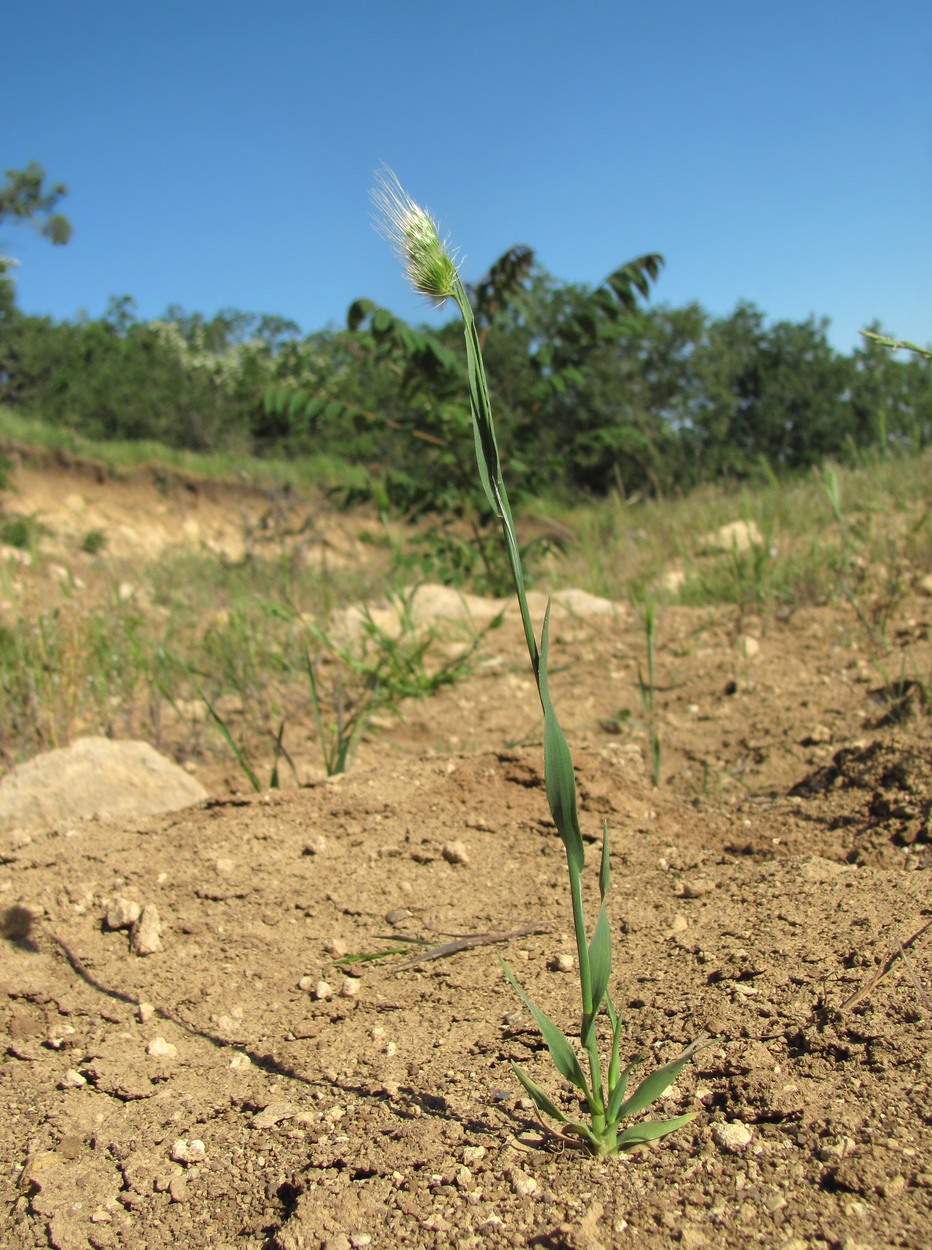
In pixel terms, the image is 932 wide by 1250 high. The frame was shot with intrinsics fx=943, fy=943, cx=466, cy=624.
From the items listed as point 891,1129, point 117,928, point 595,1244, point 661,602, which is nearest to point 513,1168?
point 595,1244

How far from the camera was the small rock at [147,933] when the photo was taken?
1542 mm

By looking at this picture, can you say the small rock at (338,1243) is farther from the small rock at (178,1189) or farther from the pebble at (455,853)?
the pebble at (455,853)

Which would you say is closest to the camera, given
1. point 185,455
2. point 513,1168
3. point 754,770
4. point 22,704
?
point 513,1168

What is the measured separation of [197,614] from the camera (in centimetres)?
476

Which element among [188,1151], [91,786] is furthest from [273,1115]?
[91,786]

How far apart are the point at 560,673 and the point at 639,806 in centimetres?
133

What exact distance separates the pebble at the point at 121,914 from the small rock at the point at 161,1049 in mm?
290

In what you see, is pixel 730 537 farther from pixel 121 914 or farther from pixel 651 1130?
pixel 651 1130

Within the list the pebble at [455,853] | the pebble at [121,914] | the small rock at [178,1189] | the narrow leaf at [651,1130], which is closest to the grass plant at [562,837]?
the narrow leaf at [651,1130]

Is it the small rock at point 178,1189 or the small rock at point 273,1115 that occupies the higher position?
the small rock at point 273,1115

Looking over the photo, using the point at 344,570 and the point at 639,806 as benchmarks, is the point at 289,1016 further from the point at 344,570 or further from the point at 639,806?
the point at 344,570

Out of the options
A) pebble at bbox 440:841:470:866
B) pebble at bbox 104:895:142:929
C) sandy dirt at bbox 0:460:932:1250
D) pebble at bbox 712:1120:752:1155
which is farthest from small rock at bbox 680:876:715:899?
pebble at bbox 104:895:142:929

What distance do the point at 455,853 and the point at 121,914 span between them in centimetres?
58

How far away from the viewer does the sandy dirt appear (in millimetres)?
925
